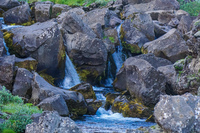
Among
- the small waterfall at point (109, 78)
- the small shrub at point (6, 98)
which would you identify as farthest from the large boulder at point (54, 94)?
the small waterfall at point (109, 78)

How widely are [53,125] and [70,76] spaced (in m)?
17.3

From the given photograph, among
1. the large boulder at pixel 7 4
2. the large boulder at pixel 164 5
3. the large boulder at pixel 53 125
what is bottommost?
the large boulder at pixel 164 5

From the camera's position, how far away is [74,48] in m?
25.7

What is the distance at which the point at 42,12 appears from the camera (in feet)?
115

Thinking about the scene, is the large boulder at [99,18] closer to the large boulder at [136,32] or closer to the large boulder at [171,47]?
the large boulder at [136,32]

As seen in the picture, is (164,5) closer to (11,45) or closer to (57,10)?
(57,10)

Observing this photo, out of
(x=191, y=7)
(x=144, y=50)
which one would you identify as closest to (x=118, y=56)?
(x=144, y=50)

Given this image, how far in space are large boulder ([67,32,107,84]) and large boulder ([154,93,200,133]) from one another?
16968mm

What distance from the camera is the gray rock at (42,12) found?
3450 cm

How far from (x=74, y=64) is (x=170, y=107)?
59.6ft

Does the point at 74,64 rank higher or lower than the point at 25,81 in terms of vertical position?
lower

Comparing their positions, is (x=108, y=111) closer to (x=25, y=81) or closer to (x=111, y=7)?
(x=25, y=81)

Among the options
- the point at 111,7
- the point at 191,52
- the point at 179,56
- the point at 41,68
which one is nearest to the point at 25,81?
the point at 41,68

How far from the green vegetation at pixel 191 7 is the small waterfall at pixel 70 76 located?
22890 millimetres
